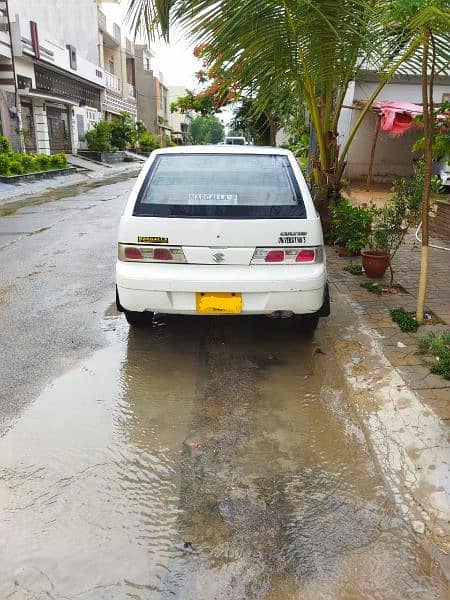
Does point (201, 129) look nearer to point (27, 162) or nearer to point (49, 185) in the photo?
point (27, 162)

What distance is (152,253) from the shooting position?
3.84 meters

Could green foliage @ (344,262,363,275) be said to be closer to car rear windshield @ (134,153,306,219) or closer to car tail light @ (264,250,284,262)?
Answer: car rear windshield @ (134,153,306,219)

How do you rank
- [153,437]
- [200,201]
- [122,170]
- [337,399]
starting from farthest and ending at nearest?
[122,170]
[200,201]
[337,399]
[153,437]

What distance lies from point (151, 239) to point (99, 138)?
28.3 meters

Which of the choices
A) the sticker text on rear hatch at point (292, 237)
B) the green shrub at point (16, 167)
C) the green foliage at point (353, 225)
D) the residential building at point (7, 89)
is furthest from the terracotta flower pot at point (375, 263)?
the residential building at point (7, 89)

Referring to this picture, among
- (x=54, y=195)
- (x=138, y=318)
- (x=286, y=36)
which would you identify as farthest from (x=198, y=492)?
(x=54, y=195)

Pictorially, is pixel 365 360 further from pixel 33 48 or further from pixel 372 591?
pixel 33 48

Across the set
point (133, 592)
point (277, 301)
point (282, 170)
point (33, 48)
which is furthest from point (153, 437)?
point (33, 48)

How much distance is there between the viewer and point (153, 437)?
3.15 metres

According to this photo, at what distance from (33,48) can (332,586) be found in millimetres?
26101

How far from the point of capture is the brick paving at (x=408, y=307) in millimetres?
3561

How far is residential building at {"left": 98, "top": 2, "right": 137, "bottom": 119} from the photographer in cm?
3697

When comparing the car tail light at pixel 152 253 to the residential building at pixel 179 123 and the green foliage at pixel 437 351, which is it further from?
the residential building at pixel 179 123

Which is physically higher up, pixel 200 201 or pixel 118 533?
pixel 200 201
